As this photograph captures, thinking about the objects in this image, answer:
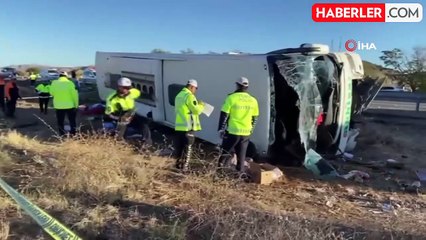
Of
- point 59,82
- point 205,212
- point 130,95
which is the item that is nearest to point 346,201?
point 205,212

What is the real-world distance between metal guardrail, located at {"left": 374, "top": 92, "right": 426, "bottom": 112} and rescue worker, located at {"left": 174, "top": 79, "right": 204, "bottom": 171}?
937 cm

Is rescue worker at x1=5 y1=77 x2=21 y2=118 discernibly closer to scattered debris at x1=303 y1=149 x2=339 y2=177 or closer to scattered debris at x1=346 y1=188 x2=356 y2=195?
scattered debris at x1=303 y1=149 x2=339 y2=177

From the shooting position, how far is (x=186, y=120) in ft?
22.8

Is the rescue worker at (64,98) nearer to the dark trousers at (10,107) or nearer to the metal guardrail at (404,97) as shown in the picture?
the dark trousers at (10,107)

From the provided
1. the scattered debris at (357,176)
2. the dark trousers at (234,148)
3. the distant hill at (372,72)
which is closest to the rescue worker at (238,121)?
the dark trousers at (234,148)

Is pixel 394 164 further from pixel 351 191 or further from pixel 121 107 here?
pixel 121 107

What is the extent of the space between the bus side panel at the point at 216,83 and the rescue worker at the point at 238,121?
362mm

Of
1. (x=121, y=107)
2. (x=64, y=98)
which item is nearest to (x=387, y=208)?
(x=121, y=107)

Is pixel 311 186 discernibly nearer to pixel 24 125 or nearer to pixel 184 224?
pixel 184 224

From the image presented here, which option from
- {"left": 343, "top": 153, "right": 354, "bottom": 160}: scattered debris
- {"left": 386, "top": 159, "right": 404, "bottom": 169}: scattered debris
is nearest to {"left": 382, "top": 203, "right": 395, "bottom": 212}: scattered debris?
{"left": 386, "top": 159, "right": 404, "bottom": 169}: scattered debris

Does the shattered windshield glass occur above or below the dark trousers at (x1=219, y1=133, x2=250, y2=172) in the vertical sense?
above

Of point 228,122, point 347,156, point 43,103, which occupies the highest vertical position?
point 228,122

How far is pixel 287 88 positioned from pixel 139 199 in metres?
3.31

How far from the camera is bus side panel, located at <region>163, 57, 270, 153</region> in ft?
23.3
